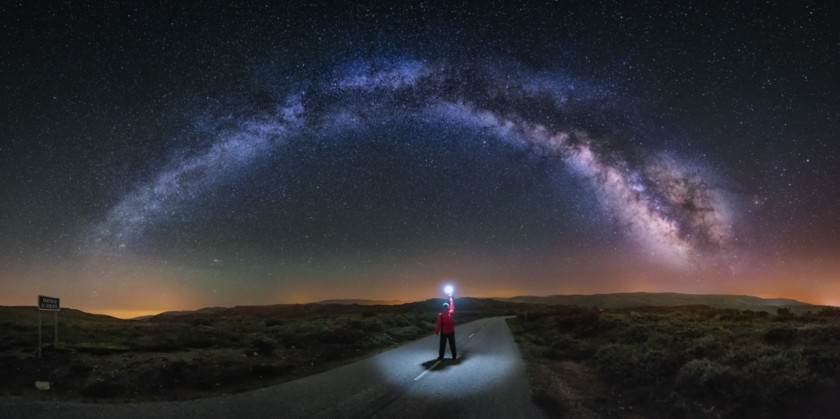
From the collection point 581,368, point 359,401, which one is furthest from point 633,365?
point 359,401

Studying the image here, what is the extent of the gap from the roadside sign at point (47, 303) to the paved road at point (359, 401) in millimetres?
5919

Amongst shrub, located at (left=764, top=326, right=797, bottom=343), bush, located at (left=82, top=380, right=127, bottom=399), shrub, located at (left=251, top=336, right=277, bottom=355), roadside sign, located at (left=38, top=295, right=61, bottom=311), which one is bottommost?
shrub, located at (left=251, top=336, right=277, bottom=355)

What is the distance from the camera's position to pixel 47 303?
15.7 metres

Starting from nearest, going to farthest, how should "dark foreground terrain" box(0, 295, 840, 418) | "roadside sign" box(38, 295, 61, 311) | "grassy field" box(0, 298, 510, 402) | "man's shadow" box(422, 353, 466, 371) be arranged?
"dark foreground terrain" box(0, 295, 840, 418) → "grassy field" box(0, 298, 510, 402) → "man's shadow" box(422, 353, 466, 371) → "roadside sign" box(38, 295, 61, 311)

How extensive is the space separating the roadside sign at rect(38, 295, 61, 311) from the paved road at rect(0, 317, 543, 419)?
19.4ft

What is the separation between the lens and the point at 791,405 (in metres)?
7.80

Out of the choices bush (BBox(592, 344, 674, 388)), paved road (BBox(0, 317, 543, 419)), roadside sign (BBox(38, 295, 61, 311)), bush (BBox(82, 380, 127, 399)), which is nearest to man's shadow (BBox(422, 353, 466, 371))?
paved road (BBox(0, 317, 543, 419))

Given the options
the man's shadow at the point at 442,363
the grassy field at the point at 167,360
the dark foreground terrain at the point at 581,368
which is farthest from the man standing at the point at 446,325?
the grassy field at the point at 167,360

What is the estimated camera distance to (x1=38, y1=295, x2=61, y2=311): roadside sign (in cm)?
1542

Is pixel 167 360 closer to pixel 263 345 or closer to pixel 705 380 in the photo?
pixel 263 345

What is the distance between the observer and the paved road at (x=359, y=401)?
9023 mm

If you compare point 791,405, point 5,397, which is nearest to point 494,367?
point 791,405

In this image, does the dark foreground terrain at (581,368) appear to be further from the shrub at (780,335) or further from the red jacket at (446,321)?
the red jacket at (446,321)

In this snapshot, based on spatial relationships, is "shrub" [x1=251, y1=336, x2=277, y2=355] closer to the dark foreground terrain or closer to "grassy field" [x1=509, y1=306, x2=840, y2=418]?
the dark foreground terrain
